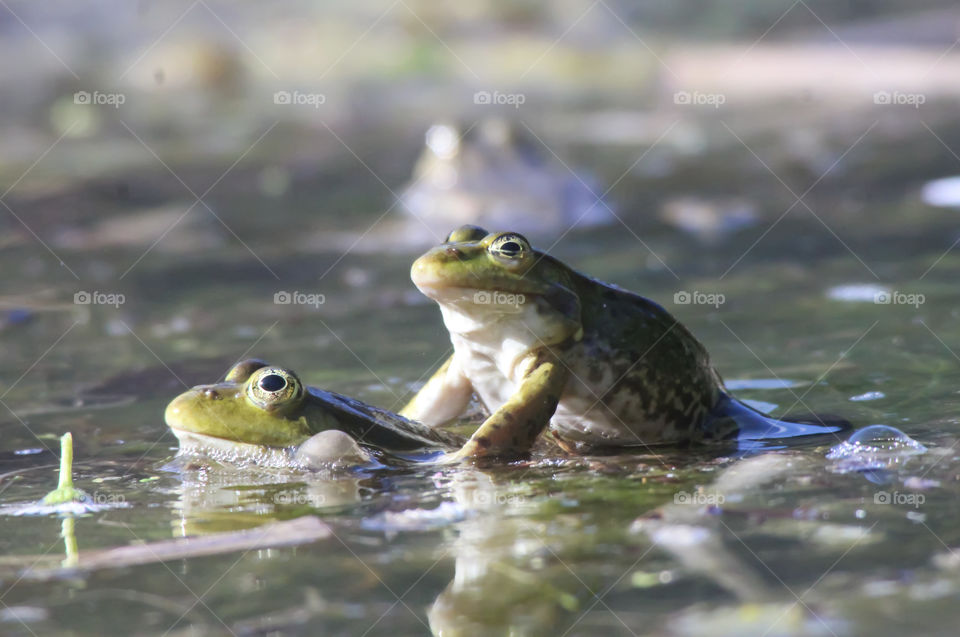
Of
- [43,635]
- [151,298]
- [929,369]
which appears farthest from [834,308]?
[43,635]

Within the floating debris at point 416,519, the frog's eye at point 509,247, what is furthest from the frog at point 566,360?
the floating debris at point 416,519

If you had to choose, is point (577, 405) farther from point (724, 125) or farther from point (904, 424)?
point (724, 125)

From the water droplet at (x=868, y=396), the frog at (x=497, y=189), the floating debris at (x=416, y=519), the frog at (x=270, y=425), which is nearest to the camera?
the floating debris at (x=416, y=519)

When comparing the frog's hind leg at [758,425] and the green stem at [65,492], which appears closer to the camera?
the green stem at [65,492]

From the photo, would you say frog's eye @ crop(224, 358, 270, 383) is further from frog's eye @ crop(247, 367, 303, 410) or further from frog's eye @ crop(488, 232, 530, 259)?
frog's eye @ crop(488, 232, 530, 259)

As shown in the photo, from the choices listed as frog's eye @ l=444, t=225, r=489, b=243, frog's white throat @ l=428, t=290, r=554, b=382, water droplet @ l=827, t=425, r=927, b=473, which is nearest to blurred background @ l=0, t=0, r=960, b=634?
water droplet @ l=827, t=425, r=927, b=473

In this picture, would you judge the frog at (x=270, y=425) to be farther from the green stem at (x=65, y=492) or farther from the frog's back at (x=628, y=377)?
the frog's back at (x=628, y=377)
